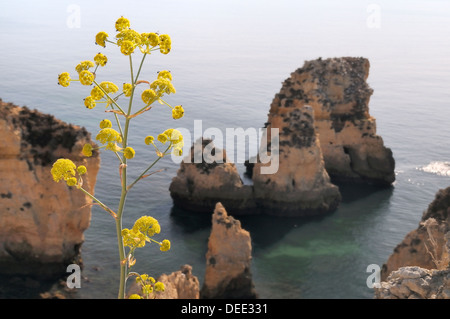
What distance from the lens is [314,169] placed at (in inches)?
2739

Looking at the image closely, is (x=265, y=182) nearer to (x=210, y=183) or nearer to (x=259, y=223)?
(x=259, y=223)

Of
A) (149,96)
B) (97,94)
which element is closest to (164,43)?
(149,96)

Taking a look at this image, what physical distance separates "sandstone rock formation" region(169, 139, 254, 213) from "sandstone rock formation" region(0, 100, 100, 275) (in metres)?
21.3

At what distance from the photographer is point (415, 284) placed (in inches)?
714

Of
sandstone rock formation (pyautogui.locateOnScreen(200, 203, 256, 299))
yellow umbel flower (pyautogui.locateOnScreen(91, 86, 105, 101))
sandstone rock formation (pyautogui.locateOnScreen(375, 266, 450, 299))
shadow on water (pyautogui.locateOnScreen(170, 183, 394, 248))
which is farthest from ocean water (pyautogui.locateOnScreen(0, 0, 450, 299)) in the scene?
yellow umbel flower (pyautogui.locateOnScreen(91, 86, 105, 101))

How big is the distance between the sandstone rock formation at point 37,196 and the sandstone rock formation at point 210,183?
21.3 meters

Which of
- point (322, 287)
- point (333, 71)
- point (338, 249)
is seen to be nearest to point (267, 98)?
point (333, 71)

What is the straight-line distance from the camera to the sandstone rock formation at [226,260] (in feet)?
147

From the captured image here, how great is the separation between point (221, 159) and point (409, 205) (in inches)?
1022

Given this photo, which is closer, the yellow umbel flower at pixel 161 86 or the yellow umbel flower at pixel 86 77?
the yellow umbel flower at pixel 86 77

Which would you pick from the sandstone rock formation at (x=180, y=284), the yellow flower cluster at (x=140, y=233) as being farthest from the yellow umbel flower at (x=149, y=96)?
the sandstone rock formation at (x=180, y=284)

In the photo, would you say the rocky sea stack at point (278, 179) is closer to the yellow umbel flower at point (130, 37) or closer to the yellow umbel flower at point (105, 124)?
the yellow umbel flower at point (105, 124)

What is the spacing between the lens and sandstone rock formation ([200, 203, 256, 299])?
44.7 m
